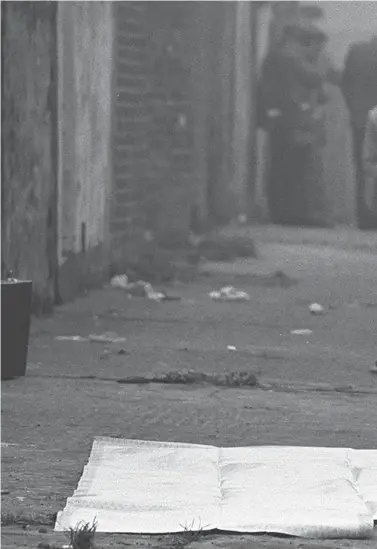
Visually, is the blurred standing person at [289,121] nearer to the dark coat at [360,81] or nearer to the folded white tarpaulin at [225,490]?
the dark coat at [360,81]

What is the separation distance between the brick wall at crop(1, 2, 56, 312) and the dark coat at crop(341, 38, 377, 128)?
178 centimetres

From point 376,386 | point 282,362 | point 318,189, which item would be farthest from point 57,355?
point 318,189

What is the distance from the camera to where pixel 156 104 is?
9953mm

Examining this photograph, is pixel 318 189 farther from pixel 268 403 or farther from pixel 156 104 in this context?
pixel 268 403

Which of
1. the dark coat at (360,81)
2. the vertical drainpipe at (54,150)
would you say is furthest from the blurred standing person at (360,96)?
the vertical drainpipe at (54,150)

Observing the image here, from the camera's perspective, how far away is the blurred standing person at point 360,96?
8.76m

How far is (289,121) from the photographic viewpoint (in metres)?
9.51

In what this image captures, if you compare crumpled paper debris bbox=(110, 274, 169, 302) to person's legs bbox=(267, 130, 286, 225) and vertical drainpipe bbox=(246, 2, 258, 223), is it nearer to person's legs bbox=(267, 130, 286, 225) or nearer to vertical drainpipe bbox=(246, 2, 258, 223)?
vertical drainpipe bbox=(246, 2, 258, 223)

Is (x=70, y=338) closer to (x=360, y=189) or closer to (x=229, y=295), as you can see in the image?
(x=229, y=295)

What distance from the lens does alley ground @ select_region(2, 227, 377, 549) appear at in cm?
480

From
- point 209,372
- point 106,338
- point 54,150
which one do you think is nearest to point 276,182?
point 54,150

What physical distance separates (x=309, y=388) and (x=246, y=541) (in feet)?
8.52

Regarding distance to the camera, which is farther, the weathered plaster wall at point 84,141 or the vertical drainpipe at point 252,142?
the vertical drainpipe at point 252,142

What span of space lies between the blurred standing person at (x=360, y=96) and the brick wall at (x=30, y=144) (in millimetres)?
1788
